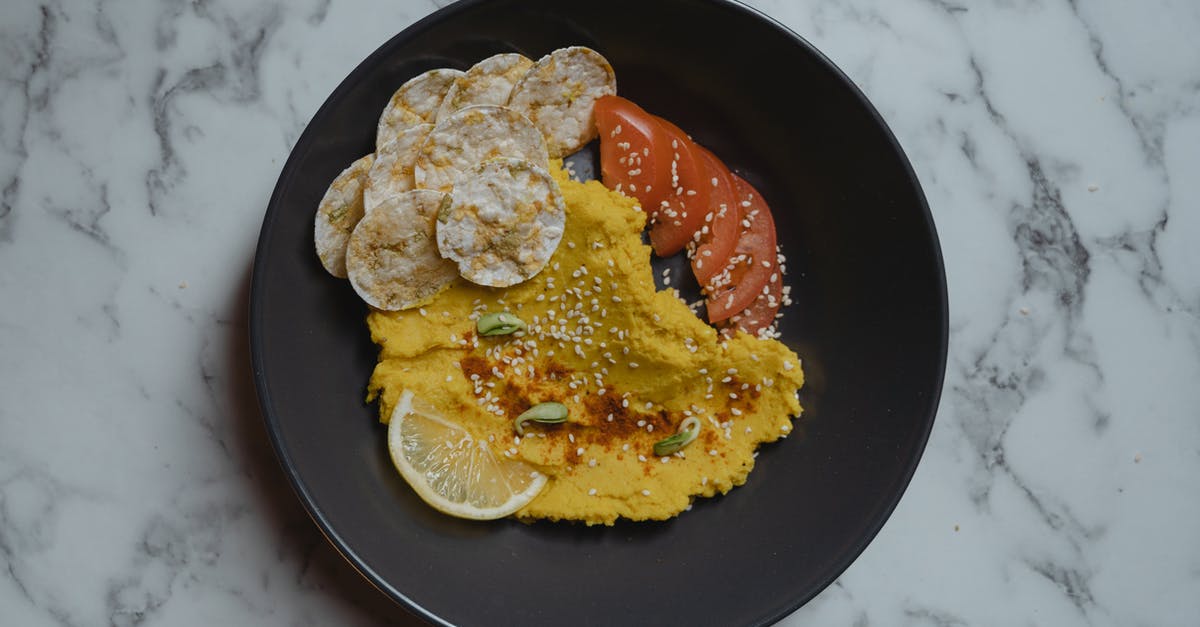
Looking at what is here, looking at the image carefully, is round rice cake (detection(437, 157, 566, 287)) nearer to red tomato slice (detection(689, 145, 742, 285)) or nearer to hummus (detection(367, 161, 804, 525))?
hummus (detection(367, 161, 804, 525))

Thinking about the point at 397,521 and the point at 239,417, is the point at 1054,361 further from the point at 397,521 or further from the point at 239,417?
the point at 239,417

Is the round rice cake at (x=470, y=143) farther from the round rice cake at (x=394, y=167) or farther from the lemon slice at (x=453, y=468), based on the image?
the lemon slice at (x=453, y=468)

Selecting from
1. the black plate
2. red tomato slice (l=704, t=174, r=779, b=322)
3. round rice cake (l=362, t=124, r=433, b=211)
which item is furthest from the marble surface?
red tomato slice (l=704, t=174, r=779, b=322)

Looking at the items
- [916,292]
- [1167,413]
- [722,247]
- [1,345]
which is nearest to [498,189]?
[722,247]

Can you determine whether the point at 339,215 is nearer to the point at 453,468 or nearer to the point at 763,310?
the point at 453,468

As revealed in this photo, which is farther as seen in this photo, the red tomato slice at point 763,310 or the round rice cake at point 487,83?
the red tomato slice at point 763,310

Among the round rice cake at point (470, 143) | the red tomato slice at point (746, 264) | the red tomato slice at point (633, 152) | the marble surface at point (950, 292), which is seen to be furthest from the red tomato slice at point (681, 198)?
the marble surface at point (950, 292)
